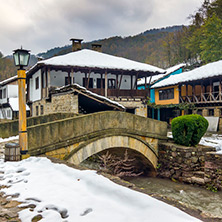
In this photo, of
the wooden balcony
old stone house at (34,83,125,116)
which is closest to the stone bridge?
old stone house at (34,83,125,116)

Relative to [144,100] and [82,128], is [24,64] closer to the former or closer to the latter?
[82,128]

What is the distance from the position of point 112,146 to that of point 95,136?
1122mm

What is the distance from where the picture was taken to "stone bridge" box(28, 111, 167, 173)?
6254 millimetres

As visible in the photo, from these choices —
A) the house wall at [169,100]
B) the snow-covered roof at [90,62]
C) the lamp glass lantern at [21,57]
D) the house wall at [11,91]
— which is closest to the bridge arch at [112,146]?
the lamp glass lantern at [21,57]

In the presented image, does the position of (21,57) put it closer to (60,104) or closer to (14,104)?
(60,104)

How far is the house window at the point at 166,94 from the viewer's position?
86.2 feet

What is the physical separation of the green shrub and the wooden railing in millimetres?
10996

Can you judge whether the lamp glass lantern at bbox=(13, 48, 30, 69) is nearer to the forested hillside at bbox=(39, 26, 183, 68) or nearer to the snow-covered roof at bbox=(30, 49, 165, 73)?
the snow-covered roof at bbox=(30, 49, 165, 73)

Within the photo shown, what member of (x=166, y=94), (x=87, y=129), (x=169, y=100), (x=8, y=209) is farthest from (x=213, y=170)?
(x=166, y=94)

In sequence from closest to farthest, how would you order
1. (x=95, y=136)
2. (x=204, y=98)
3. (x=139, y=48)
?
(x=95, y=136), (x=204, y=98), (x=139, y=48)

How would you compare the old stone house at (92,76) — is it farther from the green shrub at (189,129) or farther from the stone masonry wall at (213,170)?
the stone masonry wall at (213,170)

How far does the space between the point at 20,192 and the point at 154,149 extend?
326 inches

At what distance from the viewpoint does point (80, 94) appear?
46.1 feet

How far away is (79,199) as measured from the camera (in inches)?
122
